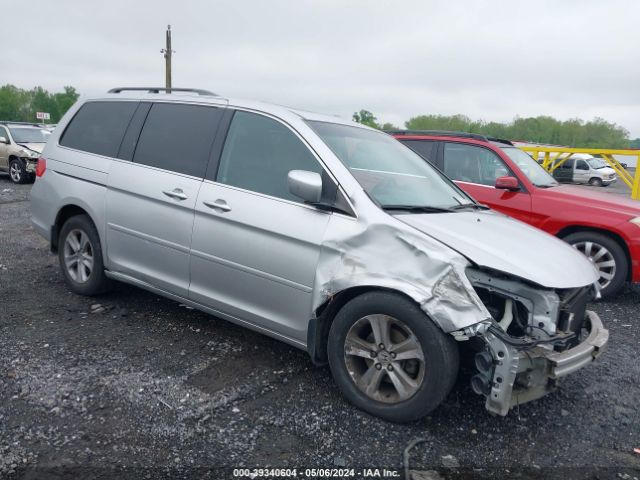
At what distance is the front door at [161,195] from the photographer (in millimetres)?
4016

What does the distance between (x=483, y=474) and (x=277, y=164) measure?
7.44 feet

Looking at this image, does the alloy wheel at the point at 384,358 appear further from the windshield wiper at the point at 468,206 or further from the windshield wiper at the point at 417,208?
the windshield wiper at the point at 468,206

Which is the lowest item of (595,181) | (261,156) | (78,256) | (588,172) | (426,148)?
(595,181)

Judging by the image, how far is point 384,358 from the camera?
314cm

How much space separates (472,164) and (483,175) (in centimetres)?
23

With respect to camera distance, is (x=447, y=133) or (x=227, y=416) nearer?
(x=227, y=416)

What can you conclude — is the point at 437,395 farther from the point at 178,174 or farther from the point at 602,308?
the point at 602,308

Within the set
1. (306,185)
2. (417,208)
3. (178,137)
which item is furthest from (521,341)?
(178,137)

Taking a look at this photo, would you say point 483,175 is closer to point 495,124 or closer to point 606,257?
point 606,257

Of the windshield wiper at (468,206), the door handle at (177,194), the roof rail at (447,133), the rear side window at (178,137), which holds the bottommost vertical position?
the door handle at (177,194)

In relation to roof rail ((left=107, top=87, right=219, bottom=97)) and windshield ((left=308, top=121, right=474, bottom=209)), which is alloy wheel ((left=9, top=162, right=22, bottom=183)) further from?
windshield ((left=308, top=121, right=474, bottom=209))

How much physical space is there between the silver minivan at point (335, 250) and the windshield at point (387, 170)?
17mm

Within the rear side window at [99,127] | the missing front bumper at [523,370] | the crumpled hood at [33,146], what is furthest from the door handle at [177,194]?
the crumpled hood at [33,146]

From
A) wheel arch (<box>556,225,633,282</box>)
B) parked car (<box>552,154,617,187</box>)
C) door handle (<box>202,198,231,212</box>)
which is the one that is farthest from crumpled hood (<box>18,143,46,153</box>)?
parked car (<box>552,154,617,187</box>)
